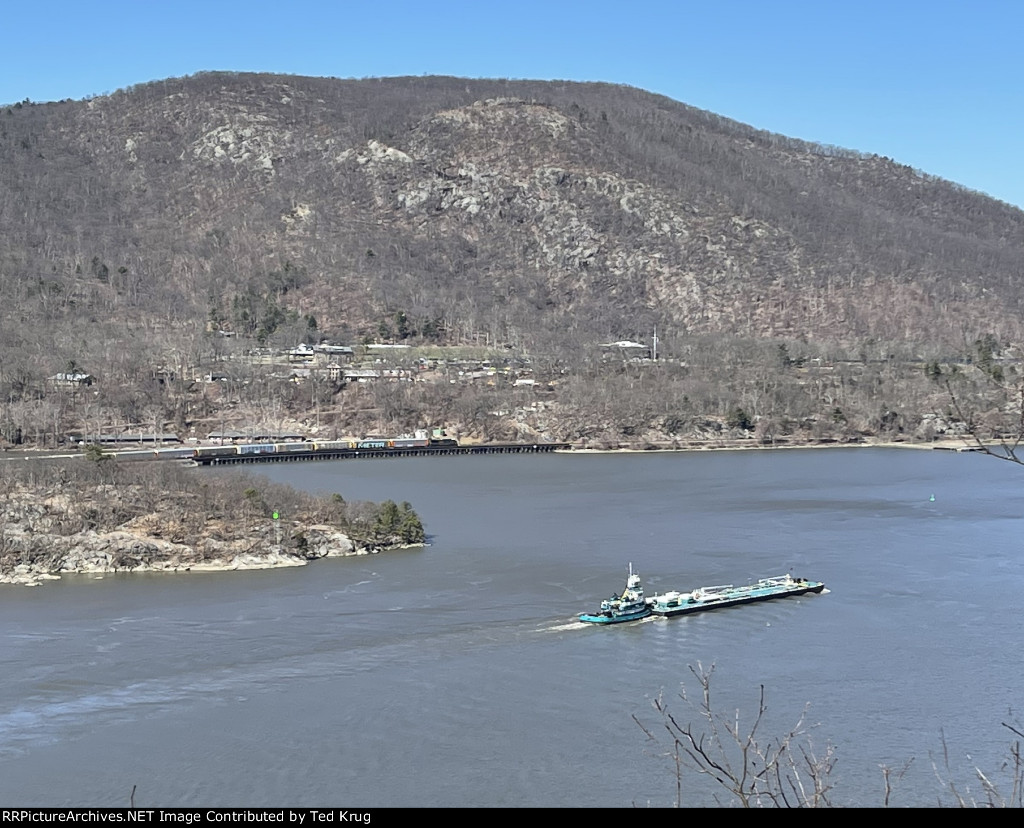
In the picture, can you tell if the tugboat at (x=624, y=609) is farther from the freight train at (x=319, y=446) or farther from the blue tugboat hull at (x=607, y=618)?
the freight train at (x=319, y=446)

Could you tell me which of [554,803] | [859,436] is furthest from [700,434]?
[554,803]

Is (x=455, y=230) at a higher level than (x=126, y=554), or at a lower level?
higher

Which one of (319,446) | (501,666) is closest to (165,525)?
(501,666)

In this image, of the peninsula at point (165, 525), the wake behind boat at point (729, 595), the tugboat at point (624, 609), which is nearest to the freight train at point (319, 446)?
the peninsula at point (165, 525)

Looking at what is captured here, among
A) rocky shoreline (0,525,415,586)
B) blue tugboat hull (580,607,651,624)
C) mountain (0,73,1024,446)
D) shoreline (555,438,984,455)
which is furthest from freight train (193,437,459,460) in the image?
blue tugboat hull (580,607,651,624)

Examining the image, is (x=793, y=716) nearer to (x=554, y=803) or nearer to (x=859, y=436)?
(x=554, y=803)

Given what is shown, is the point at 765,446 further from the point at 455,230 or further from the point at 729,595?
the point at 455,230

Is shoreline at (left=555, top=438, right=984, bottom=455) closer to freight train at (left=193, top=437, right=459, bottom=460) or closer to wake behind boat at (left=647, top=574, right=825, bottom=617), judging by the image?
freight train at (left=193, top=437, right=459, bottom=460)
